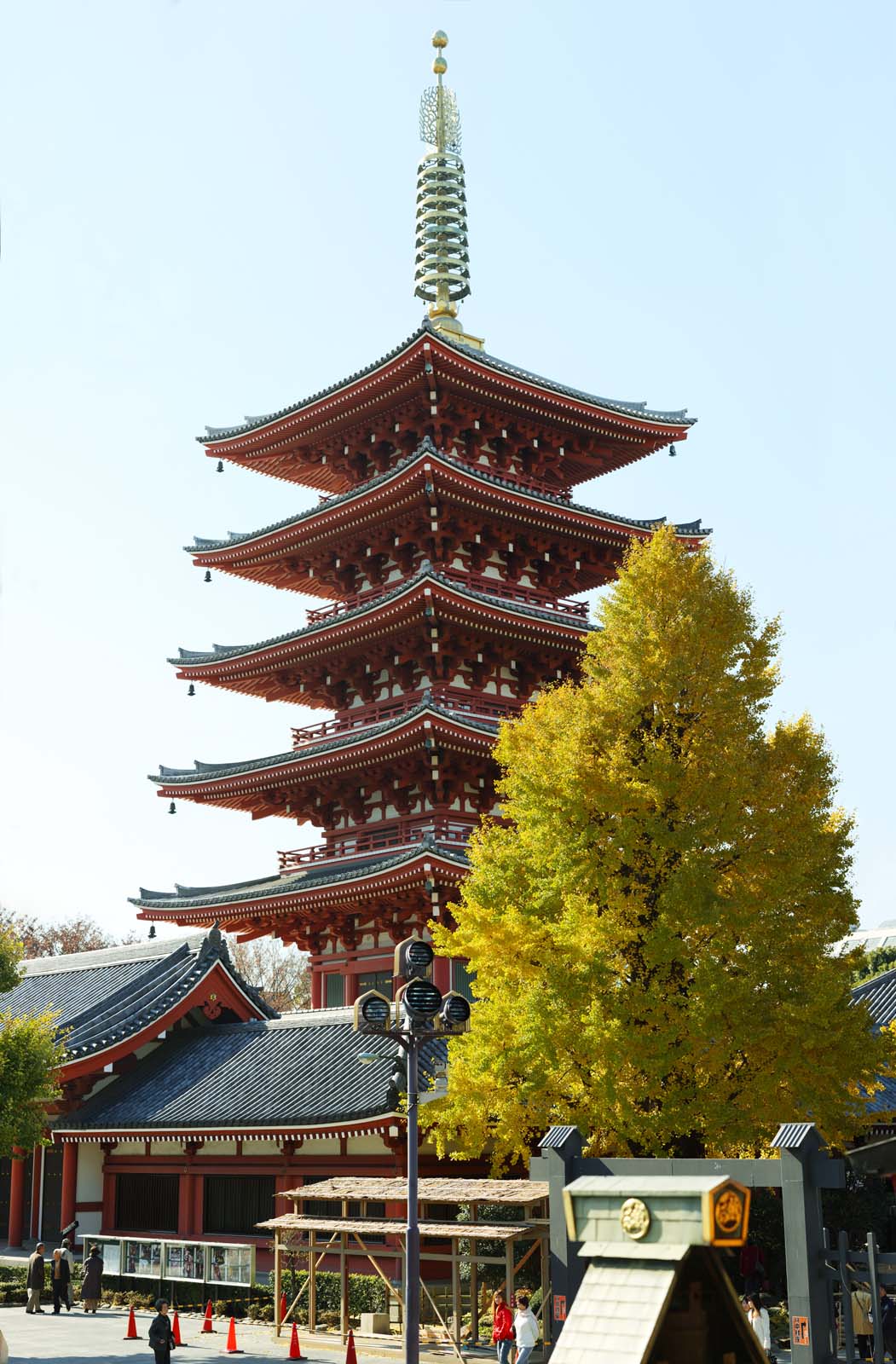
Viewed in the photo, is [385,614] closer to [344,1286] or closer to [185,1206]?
[185,1206]

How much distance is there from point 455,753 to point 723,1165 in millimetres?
20156

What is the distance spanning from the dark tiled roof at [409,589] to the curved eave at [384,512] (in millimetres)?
2425

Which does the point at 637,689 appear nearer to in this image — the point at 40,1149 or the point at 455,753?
the point at 455,753

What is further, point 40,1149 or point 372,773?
point 372,773

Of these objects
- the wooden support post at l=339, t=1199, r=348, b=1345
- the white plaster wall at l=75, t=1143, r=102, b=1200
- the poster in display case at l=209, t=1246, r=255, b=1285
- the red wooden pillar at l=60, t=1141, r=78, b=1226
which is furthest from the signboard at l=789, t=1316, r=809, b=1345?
the white plaster wall at l=75, t=1143, r=102, b=1200

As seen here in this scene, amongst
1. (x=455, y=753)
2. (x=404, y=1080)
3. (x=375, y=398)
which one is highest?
(x=375, y=398)

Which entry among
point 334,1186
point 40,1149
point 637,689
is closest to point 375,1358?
point 334,1186

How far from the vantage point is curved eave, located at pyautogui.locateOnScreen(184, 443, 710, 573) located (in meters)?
37.7

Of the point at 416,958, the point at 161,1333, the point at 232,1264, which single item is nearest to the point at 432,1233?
the point at 416,958

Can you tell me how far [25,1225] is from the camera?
35.8 meters

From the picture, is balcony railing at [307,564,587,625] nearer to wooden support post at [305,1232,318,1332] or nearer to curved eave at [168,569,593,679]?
curved eave at [168,569,593,679]

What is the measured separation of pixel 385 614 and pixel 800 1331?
23.4m

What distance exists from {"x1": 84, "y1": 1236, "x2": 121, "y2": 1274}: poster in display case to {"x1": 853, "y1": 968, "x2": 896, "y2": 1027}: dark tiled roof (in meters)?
18.0

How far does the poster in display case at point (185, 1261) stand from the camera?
28.2 metres
